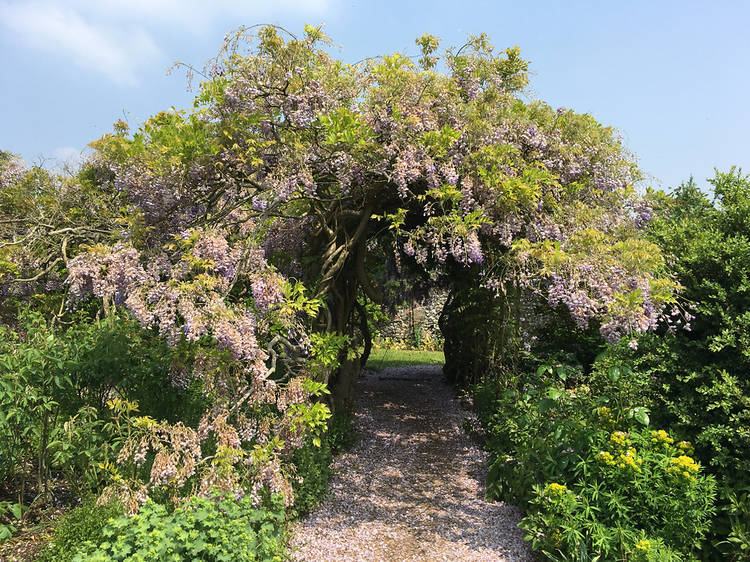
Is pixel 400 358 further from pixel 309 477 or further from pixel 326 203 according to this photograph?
pixel 309 477

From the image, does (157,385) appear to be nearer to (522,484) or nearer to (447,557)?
(447,557)

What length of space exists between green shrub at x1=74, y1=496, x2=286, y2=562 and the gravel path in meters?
0.72

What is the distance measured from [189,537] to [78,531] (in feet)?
3.43

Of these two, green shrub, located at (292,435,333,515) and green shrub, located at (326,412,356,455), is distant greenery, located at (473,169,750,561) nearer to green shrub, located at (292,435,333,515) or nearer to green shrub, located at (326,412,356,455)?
green shrub, located at (292,435,333,515)

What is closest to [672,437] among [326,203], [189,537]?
[189,537]

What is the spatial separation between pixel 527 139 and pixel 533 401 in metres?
2.64

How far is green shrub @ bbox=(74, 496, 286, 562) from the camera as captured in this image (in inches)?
115

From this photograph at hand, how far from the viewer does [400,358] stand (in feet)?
45.7

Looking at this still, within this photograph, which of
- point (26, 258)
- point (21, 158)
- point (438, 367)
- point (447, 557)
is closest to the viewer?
point (447, 557)

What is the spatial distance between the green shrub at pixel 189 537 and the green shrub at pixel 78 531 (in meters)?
0.13

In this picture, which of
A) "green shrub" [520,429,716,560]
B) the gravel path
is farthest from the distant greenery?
the gravel path

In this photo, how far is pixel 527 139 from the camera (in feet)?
17.6

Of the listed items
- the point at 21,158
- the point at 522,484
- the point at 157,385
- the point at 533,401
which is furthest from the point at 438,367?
the point at 21,158

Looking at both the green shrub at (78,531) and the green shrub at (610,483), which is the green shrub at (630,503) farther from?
the green shrub at (78,531)
